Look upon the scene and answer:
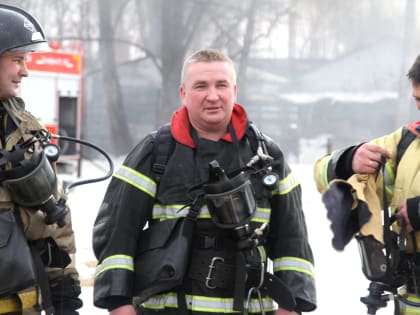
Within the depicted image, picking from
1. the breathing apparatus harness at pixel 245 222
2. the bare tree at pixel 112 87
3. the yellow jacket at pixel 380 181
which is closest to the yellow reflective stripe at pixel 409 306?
the yellow jacket at pixel 380 181

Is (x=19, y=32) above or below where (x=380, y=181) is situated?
above

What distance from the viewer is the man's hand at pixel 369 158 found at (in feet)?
9.24

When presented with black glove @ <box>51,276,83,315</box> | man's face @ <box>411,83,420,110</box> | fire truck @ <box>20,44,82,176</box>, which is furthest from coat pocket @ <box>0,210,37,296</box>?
fire truck @ <box>20,44,82,176</box>

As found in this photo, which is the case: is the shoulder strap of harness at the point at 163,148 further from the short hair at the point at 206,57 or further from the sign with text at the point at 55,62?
the sign with text at the point at 55,62

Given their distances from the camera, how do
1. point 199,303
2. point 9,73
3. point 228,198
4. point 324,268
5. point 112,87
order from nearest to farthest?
point 228,198, point 199,303, point 9,73, point 324,268, point 112,87

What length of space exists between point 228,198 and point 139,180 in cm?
36

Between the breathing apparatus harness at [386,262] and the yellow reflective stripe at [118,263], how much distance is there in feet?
2.78

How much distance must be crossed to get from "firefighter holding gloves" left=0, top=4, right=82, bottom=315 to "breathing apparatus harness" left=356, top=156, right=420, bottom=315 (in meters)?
1.09

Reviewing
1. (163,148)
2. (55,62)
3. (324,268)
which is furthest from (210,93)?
(55,62)

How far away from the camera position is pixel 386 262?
285 centimetres

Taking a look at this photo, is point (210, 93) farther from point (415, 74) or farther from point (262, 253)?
point (415, 74)

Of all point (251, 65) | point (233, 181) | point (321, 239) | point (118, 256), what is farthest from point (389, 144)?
point (251, 65)

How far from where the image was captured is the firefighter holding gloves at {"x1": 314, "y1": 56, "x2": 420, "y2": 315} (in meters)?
2.82

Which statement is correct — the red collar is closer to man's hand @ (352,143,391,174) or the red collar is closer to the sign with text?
man's hand @ (352,143,391,174)
